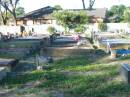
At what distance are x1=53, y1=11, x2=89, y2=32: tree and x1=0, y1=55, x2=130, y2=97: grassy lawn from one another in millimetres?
33555

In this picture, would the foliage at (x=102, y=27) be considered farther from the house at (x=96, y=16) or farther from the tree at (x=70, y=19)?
the house at (x=96, y=16)

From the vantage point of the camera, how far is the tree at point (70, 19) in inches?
1885

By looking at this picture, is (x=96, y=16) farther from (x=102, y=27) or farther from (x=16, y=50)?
(x=16, y=50)

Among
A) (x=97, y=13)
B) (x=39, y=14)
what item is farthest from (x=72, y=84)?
(x=39, y=14)

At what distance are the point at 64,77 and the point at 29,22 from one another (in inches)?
2013

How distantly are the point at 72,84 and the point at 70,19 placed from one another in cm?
3645

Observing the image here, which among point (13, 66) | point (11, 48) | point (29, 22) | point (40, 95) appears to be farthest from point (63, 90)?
point (29, 22)

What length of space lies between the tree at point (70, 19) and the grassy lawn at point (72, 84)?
1321 inches

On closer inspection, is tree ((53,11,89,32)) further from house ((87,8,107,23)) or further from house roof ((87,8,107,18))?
house roof ((87,8,107,18))

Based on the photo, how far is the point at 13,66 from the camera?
17422 mm

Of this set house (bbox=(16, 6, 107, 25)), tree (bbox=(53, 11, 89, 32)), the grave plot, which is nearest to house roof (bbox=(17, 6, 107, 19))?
house (bbox=(16, 6, 107, 25))

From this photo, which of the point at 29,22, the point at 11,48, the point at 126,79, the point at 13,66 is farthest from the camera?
the point at 29,22

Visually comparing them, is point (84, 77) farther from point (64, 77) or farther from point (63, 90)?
point (63, 90)

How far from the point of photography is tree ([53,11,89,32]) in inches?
1885
